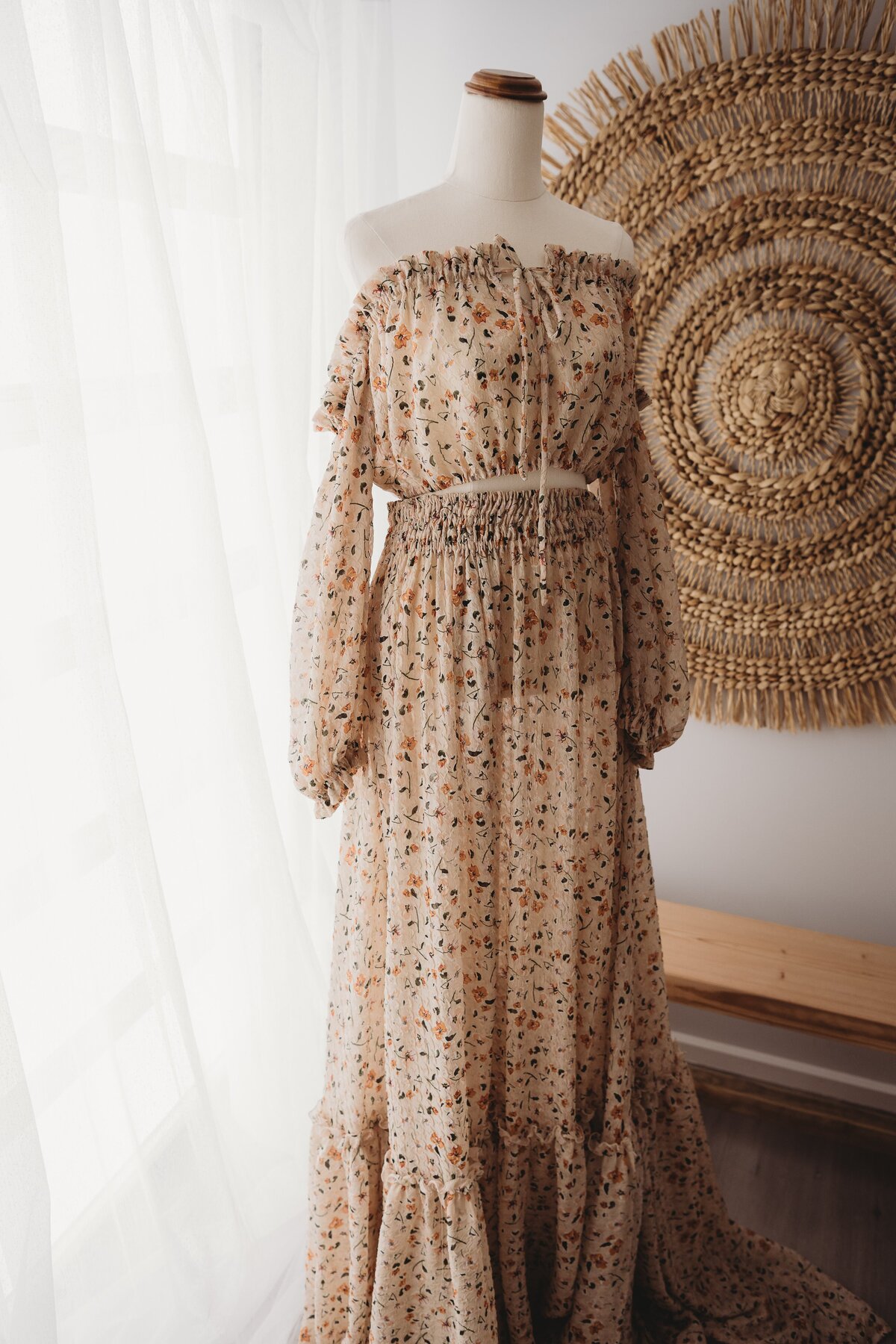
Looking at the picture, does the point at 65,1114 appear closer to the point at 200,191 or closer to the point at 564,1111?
the point at 564,1111

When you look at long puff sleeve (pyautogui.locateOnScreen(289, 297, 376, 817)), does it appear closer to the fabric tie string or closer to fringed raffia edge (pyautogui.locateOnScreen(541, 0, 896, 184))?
the fabric tie string

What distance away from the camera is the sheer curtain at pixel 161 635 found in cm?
111

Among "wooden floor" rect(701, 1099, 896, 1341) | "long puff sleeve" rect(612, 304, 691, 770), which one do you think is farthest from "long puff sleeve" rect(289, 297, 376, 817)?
"wooden floor" rect(701, 1099, 896, 1341)

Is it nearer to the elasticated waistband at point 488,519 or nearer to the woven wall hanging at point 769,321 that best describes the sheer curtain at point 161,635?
the elasticated waistband at point 488,519

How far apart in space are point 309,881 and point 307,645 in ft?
2.45

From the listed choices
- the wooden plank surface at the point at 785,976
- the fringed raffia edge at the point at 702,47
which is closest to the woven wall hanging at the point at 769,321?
the fringed raffia edge at the point at 702,47

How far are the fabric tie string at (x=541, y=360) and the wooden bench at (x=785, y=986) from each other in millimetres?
941

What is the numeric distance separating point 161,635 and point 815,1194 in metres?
1.50

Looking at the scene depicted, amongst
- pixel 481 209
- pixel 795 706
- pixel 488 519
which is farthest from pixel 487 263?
pixel 795 706

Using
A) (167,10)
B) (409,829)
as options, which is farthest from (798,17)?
(409,829)

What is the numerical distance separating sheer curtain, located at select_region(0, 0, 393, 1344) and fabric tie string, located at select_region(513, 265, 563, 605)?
19.0 inches

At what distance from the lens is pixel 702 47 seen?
63.4 inches

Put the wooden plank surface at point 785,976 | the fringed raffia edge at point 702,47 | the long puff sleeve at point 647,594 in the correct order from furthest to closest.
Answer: the wooden plank surface at point 785,976
the fringed raffia edge at point 702,47
the long puff sleeve at point 647,594

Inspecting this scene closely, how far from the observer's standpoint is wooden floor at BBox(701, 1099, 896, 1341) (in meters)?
1.61
